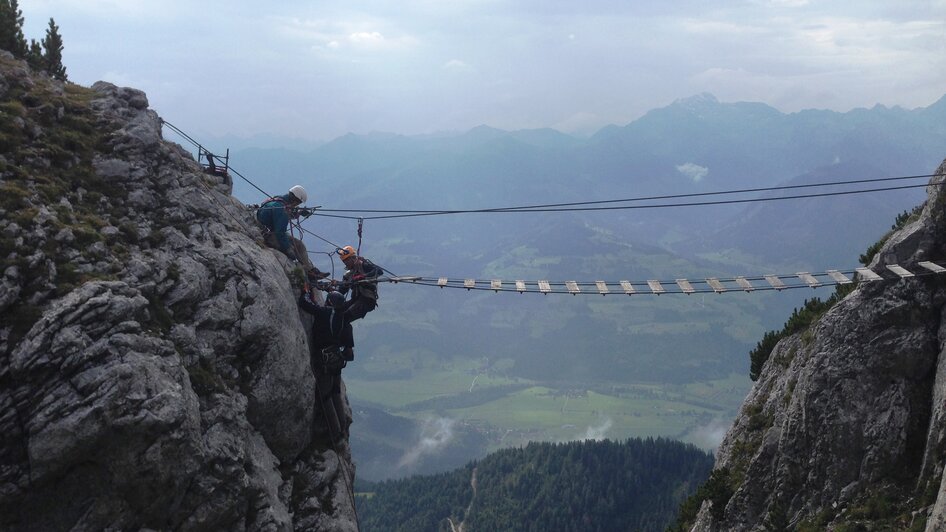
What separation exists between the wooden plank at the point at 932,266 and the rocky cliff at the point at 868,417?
1.62 ft

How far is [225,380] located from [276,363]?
2049mm

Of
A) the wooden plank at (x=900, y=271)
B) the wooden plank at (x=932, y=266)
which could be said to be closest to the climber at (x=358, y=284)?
the wooden plank at (x=900, y=271)

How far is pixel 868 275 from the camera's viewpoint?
23594 mm

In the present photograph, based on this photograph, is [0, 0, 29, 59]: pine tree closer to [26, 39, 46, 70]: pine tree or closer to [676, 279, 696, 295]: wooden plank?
[26, 39, 46, 70]: pine tree

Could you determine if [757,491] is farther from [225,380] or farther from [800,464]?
[225,380]

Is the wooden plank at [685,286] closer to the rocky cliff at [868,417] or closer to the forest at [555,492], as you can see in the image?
the rocky cliff at [868,417]

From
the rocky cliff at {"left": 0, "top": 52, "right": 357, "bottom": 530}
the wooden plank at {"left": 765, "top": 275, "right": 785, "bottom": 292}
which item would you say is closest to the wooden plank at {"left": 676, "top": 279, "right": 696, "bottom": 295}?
the wooden plank at {"left": 765, "top": 275, "right": 785, "bottom": 292}

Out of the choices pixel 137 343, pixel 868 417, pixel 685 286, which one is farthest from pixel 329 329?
pixel 868 417

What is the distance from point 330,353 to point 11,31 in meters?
18.0

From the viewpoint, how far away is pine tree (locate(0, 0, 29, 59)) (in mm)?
27562

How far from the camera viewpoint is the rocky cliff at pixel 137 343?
1667 cm

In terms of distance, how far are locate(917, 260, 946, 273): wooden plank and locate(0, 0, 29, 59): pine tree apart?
112ft

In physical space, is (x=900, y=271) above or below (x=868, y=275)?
above

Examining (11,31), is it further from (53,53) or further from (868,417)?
(868,417)
